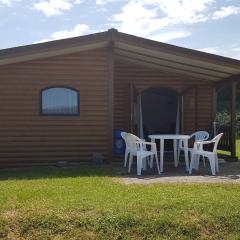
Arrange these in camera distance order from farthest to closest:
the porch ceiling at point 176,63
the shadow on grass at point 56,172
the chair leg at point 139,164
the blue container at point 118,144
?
the blue container at point 118,144 < the porch ceiling at point 176,63 < the chair leg at point 139,164 < the shadow on grass at point 56,172

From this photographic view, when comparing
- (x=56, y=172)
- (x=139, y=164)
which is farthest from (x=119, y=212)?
(x=56, y=172)

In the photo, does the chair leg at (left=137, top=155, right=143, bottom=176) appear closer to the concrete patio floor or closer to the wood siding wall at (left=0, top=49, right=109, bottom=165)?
the concrete patio floor

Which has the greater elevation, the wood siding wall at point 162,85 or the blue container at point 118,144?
the wood siding wall at point 162,85

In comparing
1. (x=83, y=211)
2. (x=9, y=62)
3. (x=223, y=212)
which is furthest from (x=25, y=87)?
(x=223, y=212)

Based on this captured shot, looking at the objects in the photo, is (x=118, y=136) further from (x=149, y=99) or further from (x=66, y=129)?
(x=149, y=99)

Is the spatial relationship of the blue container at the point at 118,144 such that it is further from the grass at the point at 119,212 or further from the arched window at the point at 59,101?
the grass at the point at 119,212

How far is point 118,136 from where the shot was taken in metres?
13.6

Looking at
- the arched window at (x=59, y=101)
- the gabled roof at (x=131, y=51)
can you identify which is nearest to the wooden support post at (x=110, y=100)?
the gabled roof at (x=131, y=51)

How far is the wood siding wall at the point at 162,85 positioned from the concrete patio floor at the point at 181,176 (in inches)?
Answer: 123

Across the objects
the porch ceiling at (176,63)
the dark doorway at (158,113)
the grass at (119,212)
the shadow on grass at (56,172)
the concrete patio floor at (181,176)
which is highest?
the porch ceiling at (176,63)

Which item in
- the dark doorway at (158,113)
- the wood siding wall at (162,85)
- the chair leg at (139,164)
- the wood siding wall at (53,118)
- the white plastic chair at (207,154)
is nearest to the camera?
the chair leg at (139,164)

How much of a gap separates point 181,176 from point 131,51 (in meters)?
4.00

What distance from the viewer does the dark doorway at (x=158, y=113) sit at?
52.6 feet

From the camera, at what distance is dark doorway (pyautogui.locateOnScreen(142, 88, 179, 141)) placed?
1605cm
